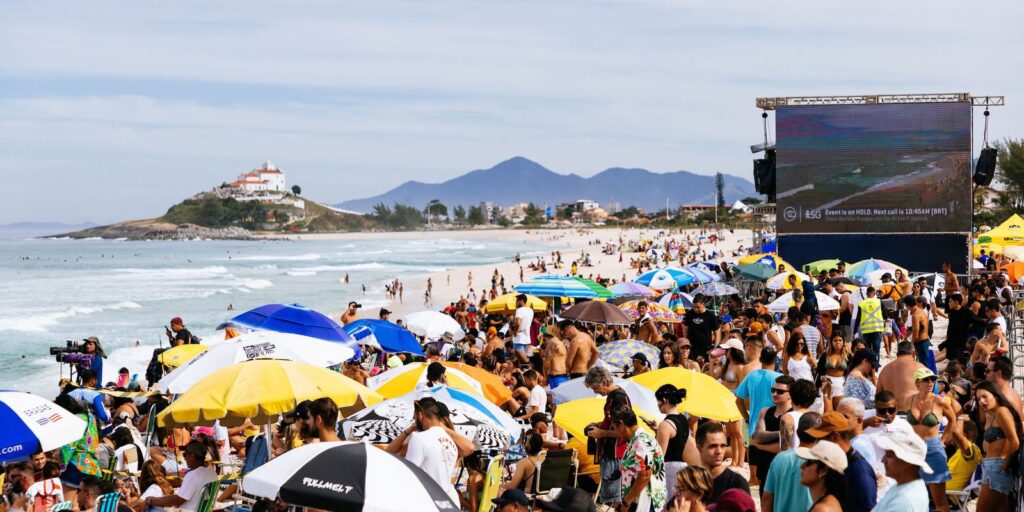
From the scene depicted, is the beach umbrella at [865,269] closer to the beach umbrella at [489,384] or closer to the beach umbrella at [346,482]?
the beach umbrella at [489,384]

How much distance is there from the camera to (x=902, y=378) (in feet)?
26.9

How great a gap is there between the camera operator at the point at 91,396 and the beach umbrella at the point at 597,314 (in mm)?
5606

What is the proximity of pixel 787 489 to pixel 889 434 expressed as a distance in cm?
70

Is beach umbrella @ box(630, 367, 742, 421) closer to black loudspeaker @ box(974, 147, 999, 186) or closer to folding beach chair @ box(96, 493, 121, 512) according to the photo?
folding beach chair @ box(96, 493, 121, 512)

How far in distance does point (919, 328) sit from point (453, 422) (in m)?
7.01

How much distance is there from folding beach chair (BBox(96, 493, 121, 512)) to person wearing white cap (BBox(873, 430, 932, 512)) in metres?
4.18

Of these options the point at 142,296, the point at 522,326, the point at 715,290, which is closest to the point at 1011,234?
the point at 715,290

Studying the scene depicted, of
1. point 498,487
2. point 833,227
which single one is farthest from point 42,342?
point 498,487

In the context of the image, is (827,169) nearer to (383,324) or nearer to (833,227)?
(833,227)

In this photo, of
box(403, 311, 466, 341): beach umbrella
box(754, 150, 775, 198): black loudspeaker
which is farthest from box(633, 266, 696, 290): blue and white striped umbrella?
box(754, 150, 775, 198): black loudspeaker

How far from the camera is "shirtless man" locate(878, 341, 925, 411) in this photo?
811cm

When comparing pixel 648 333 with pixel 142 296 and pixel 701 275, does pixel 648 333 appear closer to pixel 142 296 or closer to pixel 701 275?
pixel 701 275

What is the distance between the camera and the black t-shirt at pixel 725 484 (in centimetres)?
500

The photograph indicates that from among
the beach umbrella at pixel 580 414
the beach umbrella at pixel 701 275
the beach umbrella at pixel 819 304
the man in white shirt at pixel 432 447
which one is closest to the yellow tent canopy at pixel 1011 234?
the beach umbrella at pixel 701 275
